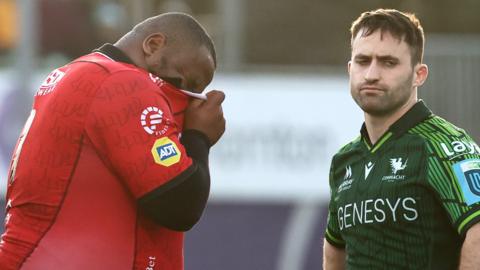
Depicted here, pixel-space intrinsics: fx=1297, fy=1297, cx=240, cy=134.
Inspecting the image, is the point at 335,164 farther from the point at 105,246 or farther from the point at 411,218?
the point at 105,246

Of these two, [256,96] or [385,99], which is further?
[256,96]

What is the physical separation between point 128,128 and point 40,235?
0.45m

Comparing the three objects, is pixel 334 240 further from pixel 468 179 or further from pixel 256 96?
pixel 256 96

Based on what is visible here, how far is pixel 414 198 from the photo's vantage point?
14.4 ft

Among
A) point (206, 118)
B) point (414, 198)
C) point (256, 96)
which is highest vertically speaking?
point (206, 118)

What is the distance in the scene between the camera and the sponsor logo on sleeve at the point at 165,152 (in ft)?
13.4

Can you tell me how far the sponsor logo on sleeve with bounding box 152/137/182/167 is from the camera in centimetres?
410

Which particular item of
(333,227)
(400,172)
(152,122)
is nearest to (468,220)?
(400,172)

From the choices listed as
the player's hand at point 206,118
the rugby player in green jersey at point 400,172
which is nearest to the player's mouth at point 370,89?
the rugby player in green jersey at point 400,172

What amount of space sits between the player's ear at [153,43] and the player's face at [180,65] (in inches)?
0.8

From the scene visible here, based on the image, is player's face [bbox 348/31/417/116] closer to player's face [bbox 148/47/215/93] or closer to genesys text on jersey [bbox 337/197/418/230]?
genesys text on jersey [bbox 337/197/418/230]

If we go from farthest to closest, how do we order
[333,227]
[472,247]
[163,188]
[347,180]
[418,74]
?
[333,227]
[347,180]
[418,74]
[472,247]
[163,188]

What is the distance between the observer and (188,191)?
410 centimetres

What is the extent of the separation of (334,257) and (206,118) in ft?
2.80
